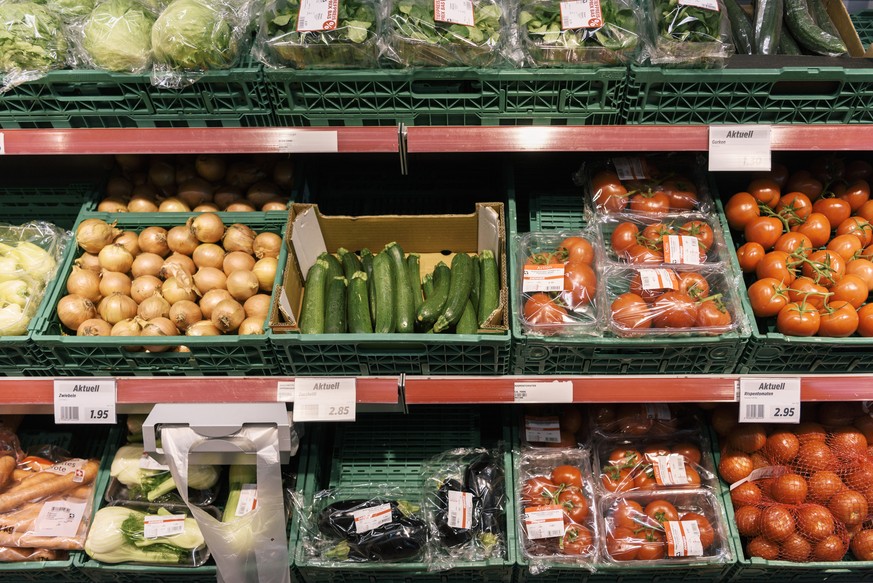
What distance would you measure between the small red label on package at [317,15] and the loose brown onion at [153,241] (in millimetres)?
864

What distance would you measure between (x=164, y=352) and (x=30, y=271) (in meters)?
0.60

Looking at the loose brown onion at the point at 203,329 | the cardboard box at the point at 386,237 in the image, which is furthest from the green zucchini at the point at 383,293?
the loose brown onion at the point at 203,329

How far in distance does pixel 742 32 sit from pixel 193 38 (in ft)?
4.90

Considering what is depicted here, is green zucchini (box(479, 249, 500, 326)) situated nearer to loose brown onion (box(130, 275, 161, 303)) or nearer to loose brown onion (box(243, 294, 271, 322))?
loose brown onion (box(243, 294, 271, 322))

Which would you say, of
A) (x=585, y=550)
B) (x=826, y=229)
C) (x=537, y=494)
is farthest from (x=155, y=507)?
(x=826, y=229)

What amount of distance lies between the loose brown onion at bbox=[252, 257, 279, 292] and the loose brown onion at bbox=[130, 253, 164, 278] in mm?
314

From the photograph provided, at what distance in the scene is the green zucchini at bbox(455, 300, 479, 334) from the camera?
1750 millimetres

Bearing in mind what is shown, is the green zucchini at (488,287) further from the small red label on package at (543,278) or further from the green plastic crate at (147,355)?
the green plastic crate at (147,355)

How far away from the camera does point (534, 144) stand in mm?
1560

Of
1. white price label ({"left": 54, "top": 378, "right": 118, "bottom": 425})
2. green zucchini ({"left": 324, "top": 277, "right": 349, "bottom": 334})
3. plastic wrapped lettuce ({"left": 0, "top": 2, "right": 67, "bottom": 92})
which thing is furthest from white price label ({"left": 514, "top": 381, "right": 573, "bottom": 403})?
plastic wrapped lettuce ({"left": 0, "top": 2, "right": 67, "bottom": 92})

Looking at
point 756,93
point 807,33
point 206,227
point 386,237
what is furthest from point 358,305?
point 807,33

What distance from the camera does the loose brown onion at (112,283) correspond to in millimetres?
1854

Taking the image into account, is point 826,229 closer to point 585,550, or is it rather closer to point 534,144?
point 534,144

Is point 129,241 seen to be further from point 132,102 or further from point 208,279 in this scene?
point 132,102
